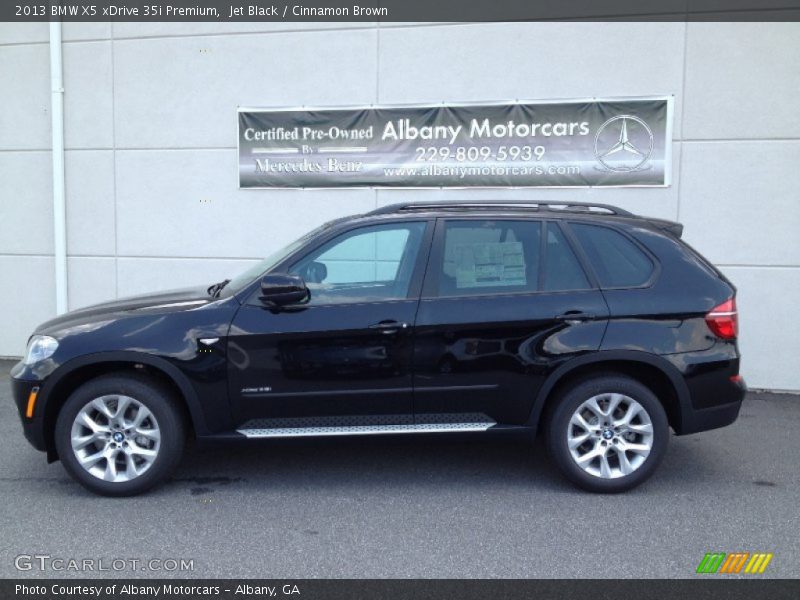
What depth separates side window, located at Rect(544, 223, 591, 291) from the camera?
15.7 ft

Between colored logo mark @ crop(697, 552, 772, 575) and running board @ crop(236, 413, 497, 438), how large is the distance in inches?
57.9

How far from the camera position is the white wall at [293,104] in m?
7.48

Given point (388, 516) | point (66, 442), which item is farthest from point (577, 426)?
point (66, 442)

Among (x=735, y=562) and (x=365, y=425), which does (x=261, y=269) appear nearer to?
(x=365, y=425)

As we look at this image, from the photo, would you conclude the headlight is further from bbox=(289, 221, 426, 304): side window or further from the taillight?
the taillight

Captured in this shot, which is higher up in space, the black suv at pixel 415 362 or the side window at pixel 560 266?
the side window at pixel 560 266

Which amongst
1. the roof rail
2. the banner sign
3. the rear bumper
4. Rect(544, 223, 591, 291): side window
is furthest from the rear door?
the banner sign

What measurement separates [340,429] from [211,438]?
2.66ft

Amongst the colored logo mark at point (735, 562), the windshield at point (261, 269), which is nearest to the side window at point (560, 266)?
the windshield at point (261, 269)

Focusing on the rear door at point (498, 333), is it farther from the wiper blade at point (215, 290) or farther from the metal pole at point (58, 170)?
the metal pole at point (58, 170)

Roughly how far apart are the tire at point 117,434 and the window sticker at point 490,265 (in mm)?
2047

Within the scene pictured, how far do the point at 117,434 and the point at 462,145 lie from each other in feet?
15.7

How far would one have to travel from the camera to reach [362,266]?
4965mm

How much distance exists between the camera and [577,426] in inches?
187
